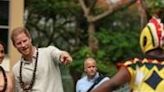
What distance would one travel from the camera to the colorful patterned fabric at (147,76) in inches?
145

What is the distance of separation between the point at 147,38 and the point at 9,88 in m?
2.07

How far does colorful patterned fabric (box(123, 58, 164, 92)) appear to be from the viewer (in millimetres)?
3684

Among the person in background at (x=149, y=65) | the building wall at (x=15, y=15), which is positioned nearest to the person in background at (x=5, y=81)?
the person in background at (x=149, y=65)

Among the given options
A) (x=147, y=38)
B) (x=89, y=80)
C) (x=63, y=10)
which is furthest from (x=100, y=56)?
(x=147, y=38)

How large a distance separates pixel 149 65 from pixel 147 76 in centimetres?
7

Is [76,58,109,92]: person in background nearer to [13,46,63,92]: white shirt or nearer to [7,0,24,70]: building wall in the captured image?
[13,46,63,92]: white shirt

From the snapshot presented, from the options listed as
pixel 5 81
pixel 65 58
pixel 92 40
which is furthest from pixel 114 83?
pixel 92 40

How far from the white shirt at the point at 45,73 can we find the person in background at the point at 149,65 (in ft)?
5.91

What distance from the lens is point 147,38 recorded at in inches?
148

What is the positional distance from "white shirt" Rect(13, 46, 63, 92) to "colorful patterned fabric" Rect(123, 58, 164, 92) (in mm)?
1837

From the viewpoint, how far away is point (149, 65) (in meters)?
3.73

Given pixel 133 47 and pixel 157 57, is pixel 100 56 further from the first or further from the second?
pixel 157 57

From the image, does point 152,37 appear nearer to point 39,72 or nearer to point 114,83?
point 114,83

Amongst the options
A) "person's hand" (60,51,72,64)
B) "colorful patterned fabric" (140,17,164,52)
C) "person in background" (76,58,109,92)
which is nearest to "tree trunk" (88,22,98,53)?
"person in background" (76,58,109,92)
